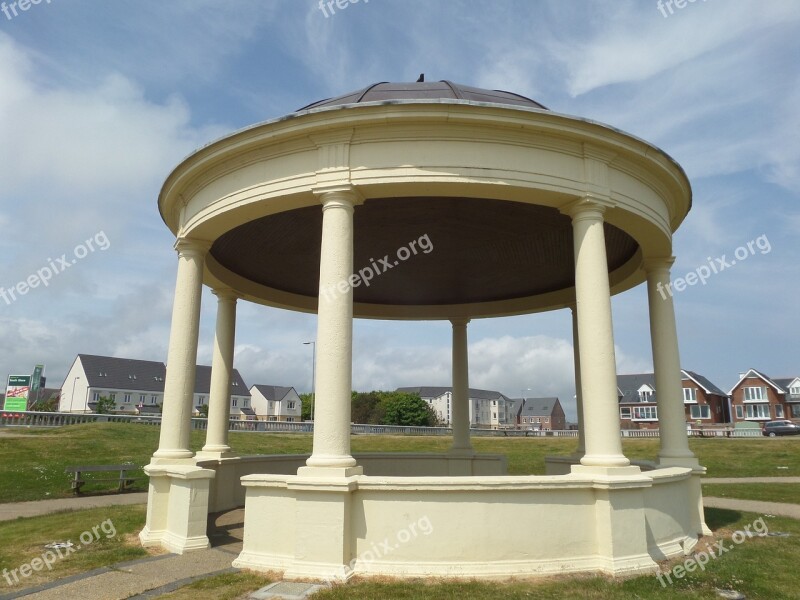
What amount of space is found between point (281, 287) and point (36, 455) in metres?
18.4

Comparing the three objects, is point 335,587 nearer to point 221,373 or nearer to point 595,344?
point 595,344

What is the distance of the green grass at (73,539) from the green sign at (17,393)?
54737 millimetres

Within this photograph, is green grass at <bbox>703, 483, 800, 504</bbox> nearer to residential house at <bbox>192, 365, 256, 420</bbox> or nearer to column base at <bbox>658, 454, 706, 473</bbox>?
column base at <bbox>658, 454, 706, 473</bbox>

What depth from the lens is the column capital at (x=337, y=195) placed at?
10672mm

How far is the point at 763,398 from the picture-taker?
9788cm

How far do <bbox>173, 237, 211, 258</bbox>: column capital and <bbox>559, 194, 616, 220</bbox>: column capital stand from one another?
822cm

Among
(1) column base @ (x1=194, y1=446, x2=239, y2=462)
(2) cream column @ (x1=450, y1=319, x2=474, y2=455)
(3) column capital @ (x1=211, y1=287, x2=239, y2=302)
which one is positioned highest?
(3) column capital @ (x1=211, y1=287, x2=239, y2=302)

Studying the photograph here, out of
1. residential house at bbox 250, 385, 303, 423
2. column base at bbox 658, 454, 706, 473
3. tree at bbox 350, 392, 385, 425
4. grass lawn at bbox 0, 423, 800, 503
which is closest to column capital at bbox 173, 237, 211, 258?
Answer: column base at bbox 658, 454, 706, 473

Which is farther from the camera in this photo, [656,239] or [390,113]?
[656,239]

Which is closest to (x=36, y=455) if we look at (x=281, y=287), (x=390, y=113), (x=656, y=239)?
(x=281, y=287)

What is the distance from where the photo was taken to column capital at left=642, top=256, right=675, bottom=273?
14734 millimetres

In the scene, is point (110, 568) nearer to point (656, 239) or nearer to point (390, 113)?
point (390, 113)

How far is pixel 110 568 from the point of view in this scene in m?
9.82

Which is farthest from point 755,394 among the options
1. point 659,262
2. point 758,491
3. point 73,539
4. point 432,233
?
point 73,539
